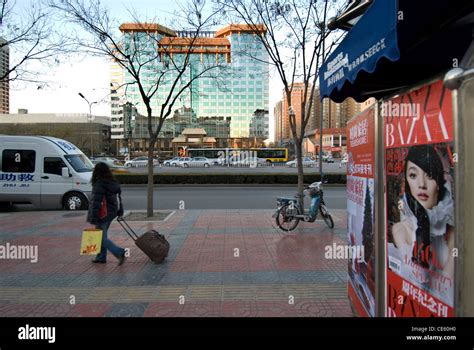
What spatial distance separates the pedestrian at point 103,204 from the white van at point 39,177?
6542mm

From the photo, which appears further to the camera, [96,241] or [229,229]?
[229,229]

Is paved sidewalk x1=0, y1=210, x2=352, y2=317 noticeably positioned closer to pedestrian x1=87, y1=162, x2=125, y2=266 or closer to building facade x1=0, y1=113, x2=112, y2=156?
pedestrian x1=87, y1=162, x2=125, y2=266

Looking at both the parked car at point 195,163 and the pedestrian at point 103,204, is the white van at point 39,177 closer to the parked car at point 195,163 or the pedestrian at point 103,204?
the pedestrian at point 103,204

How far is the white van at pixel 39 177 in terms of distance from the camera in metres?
11.2

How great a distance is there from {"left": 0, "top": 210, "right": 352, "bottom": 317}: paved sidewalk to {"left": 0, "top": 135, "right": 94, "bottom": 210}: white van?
3.38m

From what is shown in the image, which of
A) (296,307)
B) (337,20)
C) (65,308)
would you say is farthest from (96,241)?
(337,20)

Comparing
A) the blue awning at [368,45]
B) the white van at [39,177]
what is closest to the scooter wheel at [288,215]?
the blue awning at [368,45]

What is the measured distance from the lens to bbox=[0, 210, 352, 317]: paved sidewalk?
376 centimetres

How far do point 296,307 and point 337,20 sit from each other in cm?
383

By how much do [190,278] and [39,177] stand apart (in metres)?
9.03

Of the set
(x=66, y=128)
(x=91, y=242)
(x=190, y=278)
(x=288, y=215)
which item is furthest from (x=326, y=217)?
(x=66, y=128)

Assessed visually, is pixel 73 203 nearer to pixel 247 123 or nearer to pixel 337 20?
pixel 337 20

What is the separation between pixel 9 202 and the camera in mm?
11328

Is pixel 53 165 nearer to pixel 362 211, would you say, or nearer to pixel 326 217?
pixel 326 217
